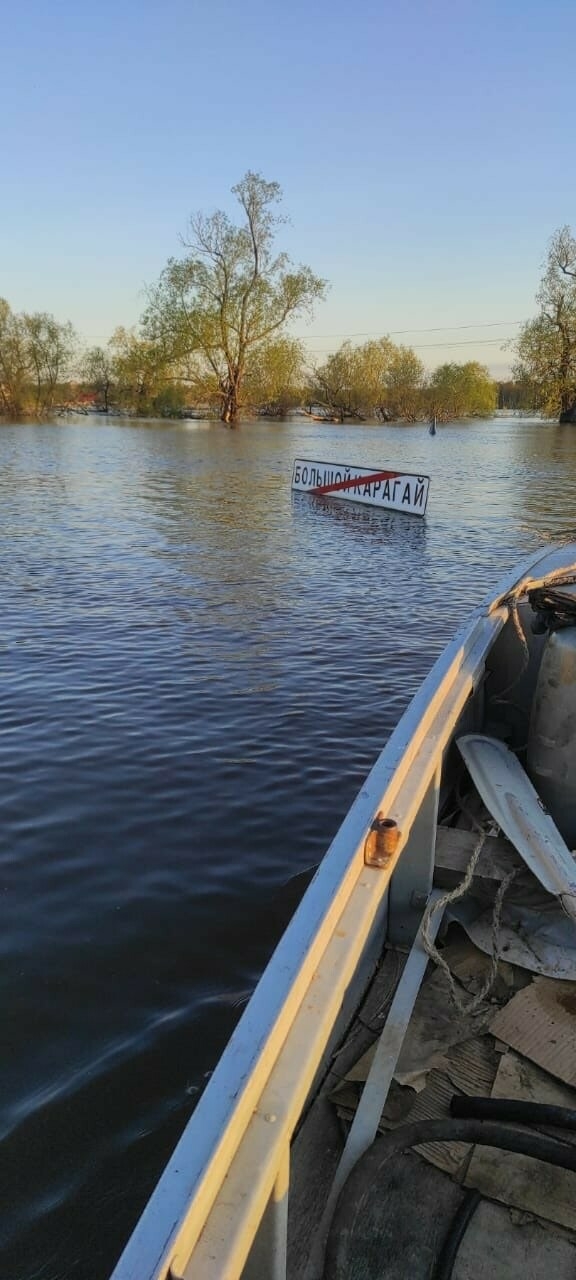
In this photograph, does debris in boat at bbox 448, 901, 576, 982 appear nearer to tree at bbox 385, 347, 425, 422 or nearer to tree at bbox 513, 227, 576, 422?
tree at bbox 513, 227, 576, 422

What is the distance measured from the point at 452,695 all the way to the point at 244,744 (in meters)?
3.16

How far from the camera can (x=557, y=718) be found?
3.98m

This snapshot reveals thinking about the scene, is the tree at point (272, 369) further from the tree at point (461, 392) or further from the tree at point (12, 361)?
the tree at point (461, 392)

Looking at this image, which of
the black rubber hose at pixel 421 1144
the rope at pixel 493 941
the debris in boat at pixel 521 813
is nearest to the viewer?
the black rubber hose at pixel 421 1144

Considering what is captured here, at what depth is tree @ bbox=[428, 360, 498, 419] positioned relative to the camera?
100000mm

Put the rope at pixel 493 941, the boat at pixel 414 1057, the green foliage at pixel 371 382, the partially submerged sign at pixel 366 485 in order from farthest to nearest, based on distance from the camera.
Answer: the green foliage at pixel 371 382, the partially submerged sign at pixel 366 485, the rope at pixel 493 941, the boat at pixel 414 1057

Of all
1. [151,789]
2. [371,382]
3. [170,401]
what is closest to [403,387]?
[371,382]

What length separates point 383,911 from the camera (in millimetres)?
3398

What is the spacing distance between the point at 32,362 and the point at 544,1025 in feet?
285

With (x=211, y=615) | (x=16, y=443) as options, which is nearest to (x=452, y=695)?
(x=211, y=615)

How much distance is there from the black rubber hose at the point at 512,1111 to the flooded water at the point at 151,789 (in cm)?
134

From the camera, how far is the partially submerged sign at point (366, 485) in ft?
68.4

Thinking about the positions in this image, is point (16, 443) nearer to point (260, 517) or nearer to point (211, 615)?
point (260, 517)

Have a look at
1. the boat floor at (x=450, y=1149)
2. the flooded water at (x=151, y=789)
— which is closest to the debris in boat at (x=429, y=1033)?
the boat floor at (x=450, y=1149)
